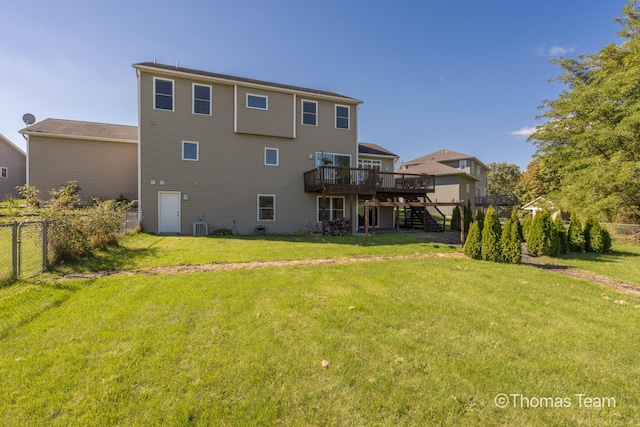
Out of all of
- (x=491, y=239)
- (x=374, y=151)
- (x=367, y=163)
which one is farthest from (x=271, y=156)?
(x=491, y=239)

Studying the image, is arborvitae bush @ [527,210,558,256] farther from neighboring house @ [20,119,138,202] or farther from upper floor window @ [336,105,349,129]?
neighboring house @ [20,119,138,202]

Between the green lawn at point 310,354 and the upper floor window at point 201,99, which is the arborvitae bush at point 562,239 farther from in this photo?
the upper floor window at point 201,99

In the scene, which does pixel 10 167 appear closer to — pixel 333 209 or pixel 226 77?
pixel 226 77

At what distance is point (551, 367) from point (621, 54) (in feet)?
69.2

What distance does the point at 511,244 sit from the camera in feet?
24.4

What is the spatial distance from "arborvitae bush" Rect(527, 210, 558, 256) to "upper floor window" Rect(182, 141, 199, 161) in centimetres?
1438

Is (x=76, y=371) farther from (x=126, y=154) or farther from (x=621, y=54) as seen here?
(x=621, y=54)

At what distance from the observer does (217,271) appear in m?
6.08

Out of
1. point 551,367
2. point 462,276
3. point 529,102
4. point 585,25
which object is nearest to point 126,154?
point 462,276

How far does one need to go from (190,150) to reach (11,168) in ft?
60.9

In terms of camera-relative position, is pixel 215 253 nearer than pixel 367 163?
Yes

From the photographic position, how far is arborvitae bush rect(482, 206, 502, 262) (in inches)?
299

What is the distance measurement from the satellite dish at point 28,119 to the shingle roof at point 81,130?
0.70 feet

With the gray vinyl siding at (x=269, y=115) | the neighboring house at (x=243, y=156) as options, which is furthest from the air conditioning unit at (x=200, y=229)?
the gray vinyl siding at (x=269, y=115)
